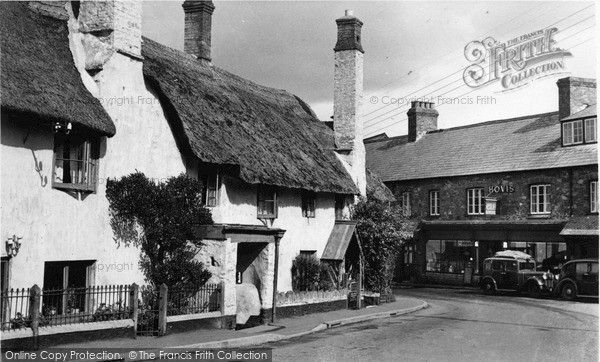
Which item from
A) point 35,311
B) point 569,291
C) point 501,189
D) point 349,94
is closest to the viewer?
point 35,311

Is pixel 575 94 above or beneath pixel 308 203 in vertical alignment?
above

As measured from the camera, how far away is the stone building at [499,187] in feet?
103

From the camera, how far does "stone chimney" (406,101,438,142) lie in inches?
1770

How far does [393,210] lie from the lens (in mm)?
26109

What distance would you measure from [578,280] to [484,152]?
38.5 feet

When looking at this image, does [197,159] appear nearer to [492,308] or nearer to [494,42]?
[494,42]

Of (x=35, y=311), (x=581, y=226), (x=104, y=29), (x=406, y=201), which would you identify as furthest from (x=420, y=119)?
(x=35, y=311)

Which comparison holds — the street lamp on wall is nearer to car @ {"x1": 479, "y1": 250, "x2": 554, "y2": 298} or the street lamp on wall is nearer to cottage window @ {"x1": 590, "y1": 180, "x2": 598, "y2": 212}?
car @ {"x1": 479, "y1": 250, "x2": 554, "y2": 298}

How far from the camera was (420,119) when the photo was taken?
4531 centimetres

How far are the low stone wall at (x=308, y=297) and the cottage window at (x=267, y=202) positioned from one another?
247 centimetres

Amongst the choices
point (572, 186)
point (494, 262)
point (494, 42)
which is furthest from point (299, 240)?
point (572, 186)

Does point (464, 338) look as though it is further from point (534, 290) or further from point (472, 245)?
point (472, 245)

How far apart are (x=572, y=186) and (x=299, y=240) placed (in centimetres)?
1583

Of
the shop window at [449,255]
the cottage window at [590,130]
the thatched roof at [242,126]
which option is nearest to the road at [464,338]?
the thatched roof at [242,126]
